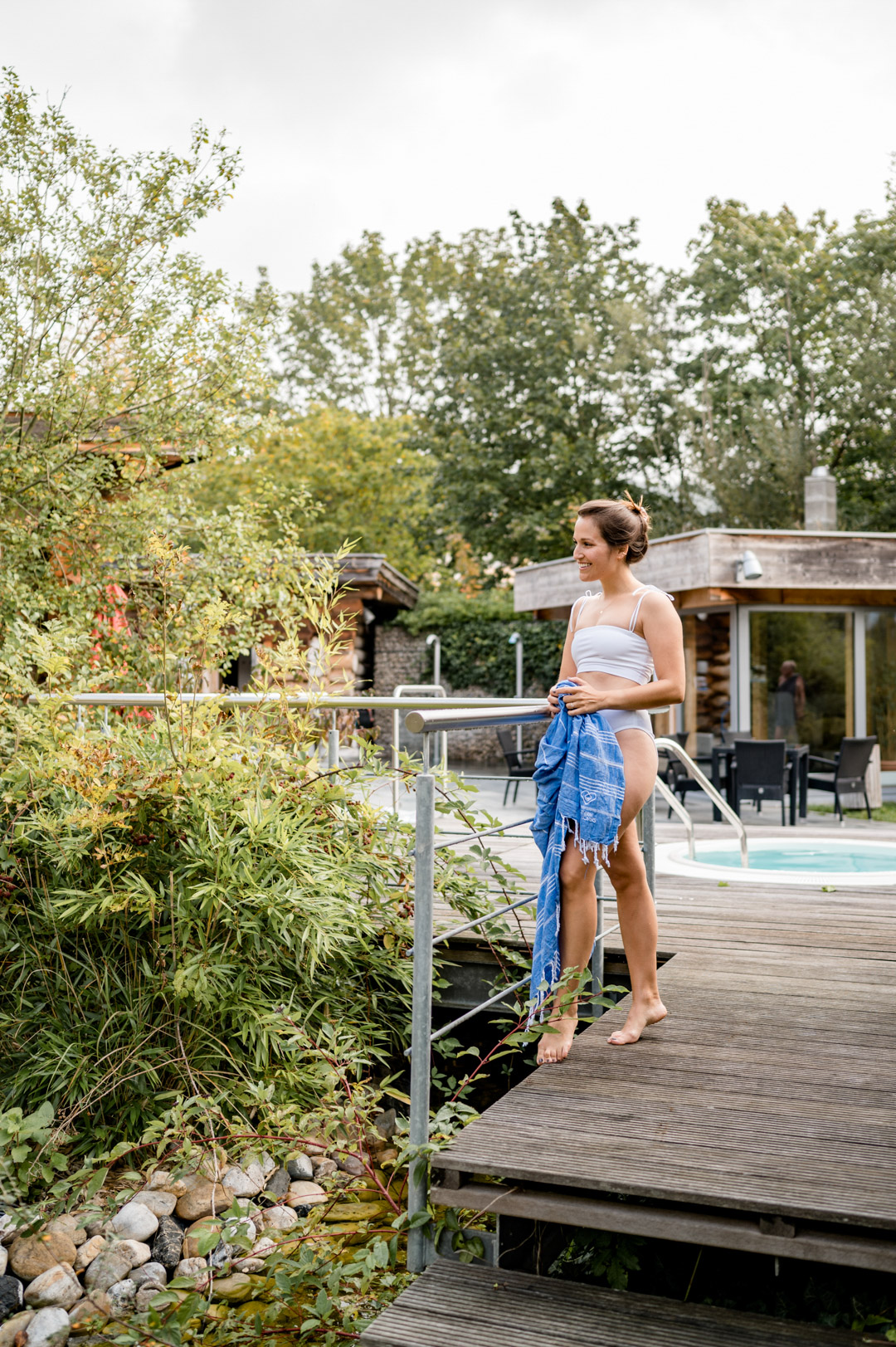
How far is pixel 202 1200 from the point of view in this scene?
10.3 feet

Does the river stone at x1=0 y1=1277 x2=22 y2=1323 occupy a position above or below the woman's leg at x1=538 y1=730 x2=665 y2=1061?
below

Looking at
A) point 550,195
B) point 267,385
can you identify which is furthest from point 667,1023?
point 550,195

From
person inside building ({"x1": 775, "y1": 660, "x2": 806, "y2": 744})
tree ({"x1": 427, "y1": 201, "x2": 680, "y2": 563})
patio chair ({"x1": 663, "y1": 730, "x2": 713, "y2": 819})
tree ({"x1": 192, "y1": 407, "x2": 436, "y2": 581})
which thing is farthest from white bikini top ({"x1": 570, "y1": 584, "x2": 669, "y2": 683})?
tree ({"x1": 427, "y1": 201, "x2": 680, "y2": 563})

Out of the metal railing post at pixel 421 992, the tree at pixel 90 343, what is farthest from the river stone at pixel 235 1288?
the tree at pixel 90 343

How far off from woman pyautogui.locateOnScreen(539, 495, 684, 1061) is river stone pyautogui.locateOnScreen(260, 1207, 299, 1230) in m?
0.87

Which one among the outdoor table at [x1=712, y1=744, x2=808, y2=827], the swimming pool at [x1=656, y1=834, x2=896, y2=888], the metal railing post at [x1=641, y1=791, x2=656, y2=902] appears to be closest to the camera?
the metal railing post at [x1=641, y1=791, x2=656, y2=902]

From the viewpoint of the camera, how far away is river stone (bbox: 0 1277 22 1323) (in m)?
2.78

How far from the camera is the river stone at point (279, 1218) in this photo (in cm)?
299

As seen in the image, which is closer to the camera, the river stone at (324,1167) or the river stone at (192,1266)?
the river stone at (192,1266)

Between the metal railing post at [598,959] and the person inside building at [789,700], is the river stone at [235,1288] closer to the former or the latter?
the metal railing post at [598,959]

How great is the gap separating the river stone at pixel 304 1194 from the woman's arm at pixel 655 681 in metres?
1.61

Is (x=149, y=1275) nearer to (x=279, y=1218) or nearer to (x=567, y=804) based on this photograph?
(x=279, y=1218)

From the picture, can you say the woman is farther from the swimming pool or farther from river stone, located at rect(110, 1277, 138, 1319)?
the swimming pool

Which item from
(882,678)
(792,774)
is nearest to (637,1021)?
(792,774)
